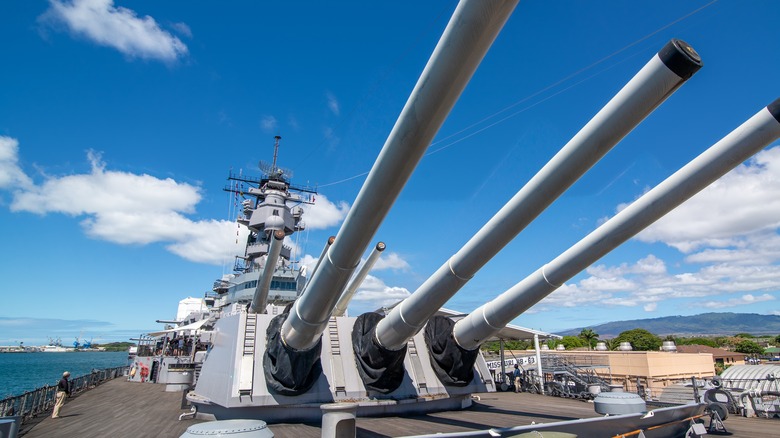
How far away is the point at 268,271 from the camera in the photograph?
27.7 feet

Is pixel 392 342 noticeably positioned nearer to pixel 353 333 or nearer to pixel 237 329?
pixel 353 333

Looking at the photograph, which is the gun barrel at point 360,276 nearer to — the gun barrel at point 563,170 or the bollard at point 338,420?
the gun barrel at point 563,170

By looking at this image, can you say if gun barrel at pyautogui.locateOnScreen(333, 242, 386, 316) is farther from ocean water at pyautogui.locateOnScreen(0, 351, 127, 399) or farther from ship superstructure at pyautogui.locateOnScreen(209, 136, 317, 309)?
ocean water at pyautogui.locateOnScreen(0, 351, 127, 399)

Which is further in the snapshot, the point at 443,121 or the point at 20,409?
the point at 20,409

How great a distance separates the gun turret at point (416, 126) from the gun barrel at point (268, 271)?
221 centimetres

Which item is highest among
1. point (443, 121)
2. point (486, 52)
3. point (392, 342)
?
point (486, 52)

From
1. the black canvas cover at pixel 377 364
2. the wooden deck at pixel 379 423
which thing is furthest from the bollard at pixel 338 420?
the black canvas cover at pixel 377 364

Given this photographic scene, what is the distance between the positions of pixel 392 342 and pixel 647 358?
16.6 metres

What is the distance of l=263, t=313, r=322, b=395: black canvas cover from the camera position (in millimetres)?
6809

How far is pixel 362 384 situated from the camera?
7.86 metres

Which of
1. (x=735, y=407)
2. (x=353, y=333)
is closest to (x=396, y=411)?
(x=353, y=333)

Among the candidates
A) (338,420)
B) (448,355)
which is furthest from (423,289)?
(338,420)

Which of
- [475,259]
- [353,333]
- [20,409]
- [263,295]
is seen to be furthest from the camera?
[263,295]

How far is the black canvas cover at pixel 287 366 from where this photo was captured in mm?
6809
